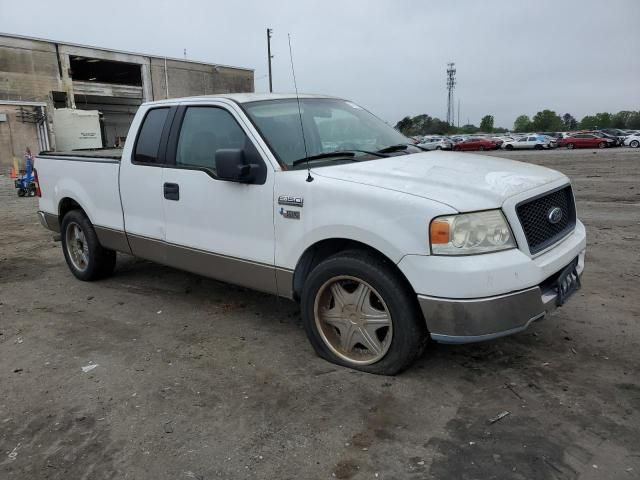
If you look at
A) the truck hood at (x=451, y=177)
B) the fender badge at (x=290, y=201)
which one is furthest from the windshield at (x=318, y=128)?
the truck hood at (x=451, y=177)

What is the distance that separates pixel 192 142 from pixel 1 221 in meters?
8.83

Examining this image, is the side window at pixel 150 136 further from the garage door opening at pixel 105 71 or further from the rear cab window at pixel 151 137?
the garage door opening at pixel 105 71

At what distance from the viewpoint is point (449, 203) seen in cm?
307

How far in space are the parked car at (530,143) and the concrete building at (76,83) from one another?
28883 millimetres

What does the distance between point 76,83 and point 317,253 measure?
4776 cm

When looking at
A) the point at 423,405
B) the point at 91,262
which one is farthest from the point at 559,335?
the point at 91,262

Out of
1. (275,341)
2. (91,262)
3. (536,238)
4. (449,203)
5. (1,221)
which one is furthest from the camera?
(1,221)

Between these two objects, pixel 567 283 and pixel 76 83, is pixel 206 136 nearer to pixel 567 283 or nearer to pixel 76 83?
pixel 567 283

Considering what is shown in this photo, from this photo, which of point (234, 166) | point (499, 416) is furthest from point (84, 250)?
point (499, 416)

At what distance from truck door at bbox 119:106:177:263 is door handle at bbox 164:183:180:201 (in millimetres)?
108

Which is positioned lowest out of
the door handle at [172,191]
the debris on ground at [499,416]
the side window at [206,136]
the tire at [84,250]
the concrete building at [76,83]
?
the debris on ground at [499,416]

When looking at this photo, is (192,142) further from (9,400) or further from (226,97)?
(9,400)

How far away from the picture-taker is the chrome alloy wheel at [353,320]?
3.49m

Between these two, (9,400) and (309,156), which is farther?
(309,156)
